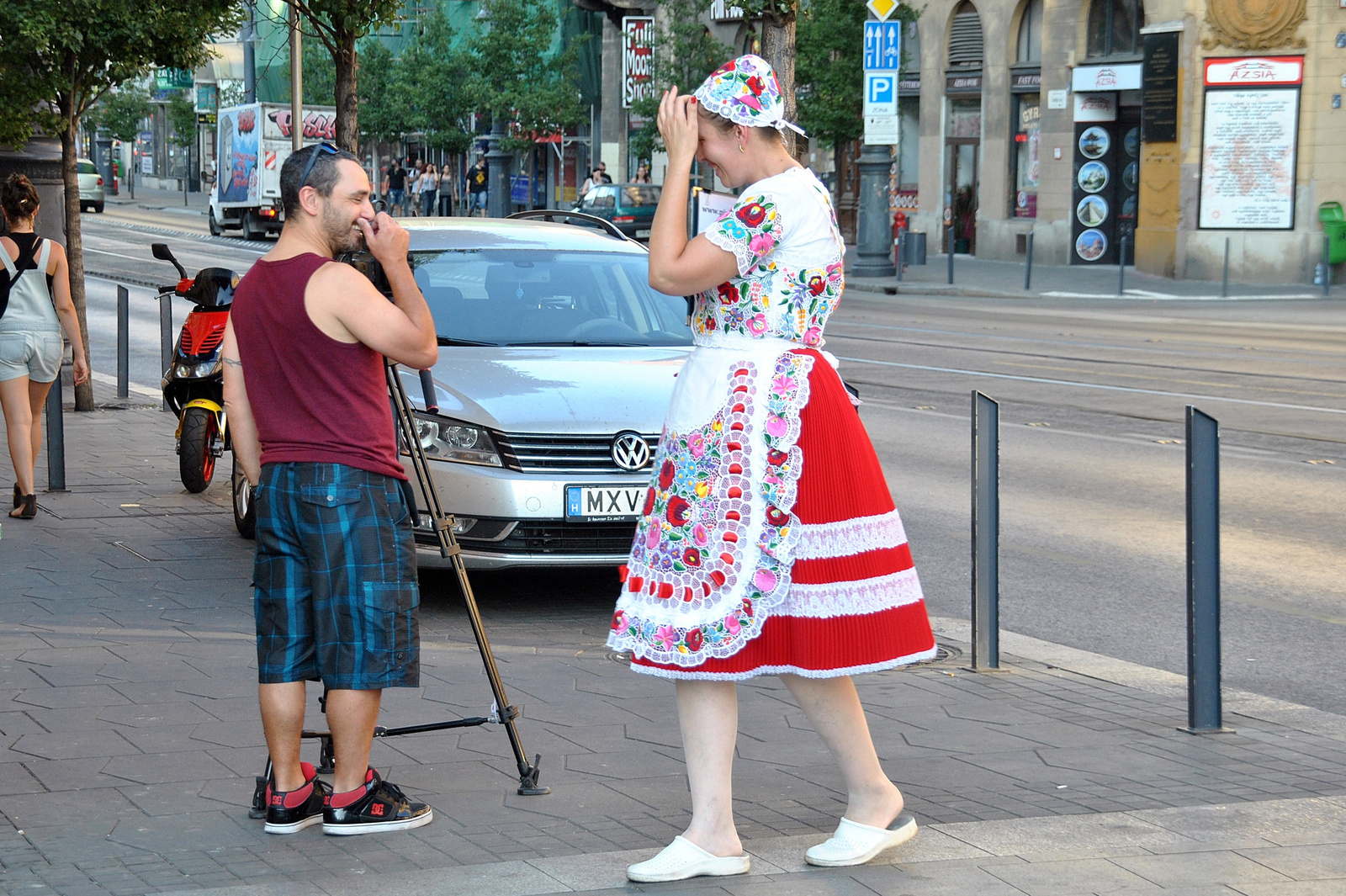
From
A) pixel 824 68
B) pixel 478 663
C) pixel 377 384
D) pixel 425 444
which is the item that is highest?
pixel 824 68

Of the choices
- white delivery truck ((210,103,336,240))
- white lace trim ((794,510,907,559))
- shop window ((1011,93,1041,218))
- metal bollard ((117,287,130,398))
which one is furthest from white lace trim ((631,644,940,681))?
white delivery truck ((210,103,336,240))

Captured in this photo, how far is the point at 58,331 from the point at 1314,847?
719 cm

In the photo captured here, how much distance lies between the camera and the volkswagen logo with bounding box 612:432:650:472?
22.3ft

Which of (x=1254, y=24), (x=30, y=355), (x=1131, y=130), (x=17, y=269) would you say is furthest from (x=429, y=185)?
(x=30, y=355)

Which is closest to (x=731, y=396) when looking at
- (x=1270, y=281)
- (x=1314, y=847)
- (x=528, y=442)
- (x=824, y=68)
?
(x=1314, y=847)

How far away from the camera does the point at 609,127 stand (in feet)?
177

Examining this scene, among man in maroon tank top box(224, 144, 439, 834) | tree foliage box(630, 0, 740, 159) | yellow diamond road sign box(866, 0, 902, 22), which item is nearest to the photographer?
man in maroon tank top box(224, 144, 439, 834)

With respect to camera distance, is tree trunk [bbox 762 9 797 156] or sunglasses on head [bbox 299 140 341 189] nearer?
sunglasses on head [bbox 299 140 341 189]

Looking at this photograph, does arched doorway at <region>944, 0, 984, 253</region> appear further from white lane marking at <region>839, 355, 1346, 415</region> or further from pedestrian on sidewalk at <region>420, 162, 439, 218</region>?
white lane marking at <region>839, 355, 1346, 415</region>

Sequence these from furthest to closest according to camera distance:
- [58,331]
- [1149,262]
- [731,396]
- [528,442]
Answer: [1149,262] < [58,331] < [528,442] < [731,396]

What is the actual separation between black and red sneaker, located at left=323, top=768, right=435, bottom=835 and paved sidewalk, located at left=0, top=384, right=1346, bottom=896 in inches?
1.3

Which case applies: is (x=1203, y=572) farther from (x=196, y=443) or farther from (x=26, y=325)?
(x=26, y=325)

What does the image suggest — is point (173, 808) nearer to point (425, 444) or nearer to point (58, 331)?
point (425, 444)

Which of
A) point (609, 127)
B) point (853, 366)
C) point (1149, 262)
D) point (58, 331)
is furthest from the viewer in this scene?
point (609, 127)
